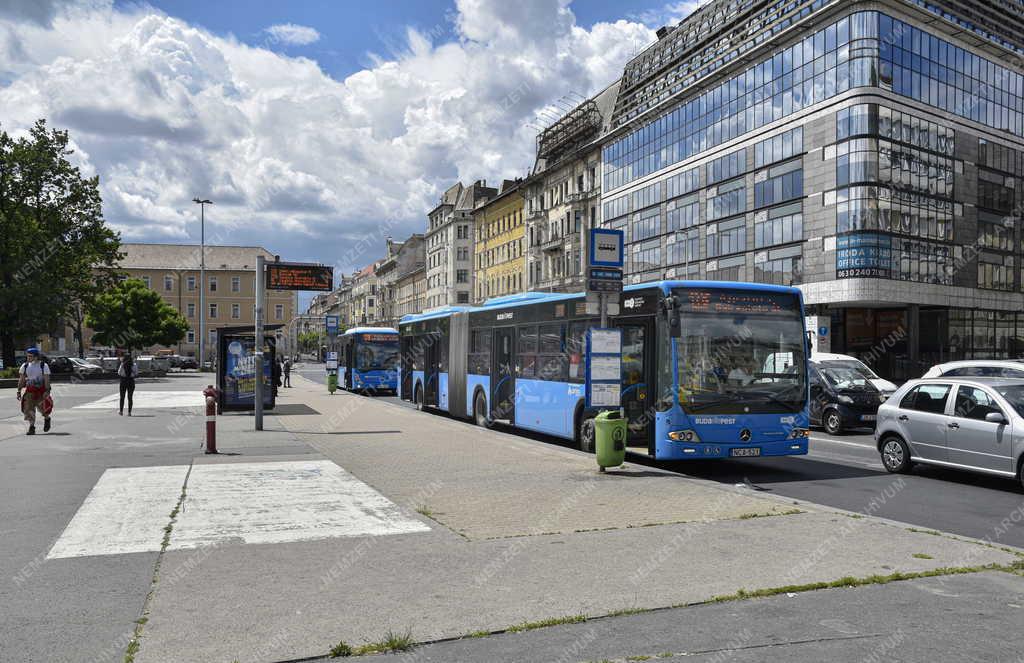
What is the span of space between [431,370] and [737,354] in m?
14.2

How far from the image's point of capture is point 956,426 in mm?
11930

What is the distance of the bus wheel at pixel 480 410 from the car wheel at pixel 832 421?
803 cm

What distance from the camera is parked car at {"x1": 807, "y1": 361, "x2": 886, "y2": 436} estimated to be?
20453 mm

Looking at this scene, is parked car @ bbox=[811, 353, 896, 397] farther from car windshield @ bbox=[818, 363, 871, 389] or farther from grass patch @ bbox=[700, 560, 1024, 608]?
grass patch @ bbox=[700, 560, 1024, 608]

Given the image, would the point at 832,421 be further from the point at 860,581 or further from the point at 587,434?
the point at 860,581

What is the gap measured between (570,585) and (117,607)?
118 inches

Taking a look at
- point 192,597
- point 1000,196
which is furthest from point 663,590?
point 1000,196

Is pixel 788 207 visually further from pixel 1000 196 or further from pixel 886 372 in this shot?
pixel 1000 196

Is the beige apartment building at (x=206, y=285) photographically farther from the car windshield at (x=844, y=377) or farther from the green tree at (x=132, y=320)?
the car windshield at (x=844, y=377)

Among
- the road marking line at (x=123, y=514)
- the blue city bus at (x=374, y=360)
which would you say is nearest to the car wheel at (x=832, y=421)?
the road marking line at (x=123, y=514)

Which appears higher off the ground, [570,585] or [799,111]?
[799,111]

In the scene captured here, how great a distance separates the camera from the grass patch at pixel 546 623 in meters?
5.25

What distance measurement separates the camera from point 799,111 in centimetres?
4612

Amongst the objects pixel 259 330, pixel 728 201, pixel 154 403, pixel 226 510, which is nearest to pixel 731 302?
pixel 226 510
